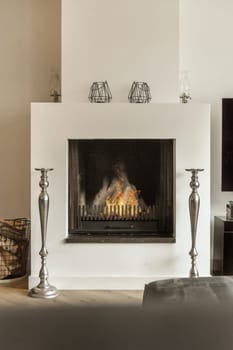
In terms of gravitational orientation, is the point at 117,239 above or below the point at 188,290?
below

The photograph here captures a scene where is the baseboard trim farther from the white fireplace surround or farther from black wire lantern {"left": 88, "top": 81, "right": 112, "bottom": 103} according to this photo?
black wire lantern {"left": 88, "top": 81, "right": 112, "bottom": 103}

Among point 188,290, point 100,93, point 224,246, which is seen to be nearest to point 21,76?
point 100,93

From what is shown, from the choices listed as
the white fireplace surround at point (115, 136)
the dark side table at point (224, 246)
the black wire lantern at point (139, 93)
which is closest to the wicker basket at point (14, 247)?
the white fireplace surround at point (115, 136)

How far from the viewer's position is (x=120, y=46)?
4.61 m

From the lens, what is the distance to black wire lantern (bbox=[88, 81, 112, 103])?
4.53 metres

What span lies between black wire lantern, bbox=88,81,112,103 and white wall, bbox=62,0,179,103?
5 cm

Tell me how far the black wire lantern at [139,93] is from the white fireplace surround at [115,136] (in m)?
0.18

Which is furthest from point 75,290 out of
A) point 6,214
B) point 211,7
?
point 211,7

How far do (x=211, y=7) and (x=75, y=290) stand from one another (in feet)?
10.4

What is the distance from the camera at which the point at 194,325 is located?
90 centimetres

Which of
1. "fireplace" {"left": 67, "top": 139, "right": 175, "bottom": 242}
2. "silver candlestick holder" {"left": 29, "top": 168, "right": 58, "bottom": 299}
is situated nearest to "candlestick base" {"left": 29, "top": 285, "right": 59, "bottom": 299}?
"silver candlestick holder" {"left": 29, "top": 168, "right": 58, "bottom": 299}

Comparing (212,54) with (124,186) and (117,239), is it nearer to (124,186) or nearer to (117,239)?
(124,186)

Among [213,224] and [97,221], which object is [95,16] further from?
[213,224]

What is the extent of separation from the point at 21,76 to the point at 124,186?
1.64 metres
